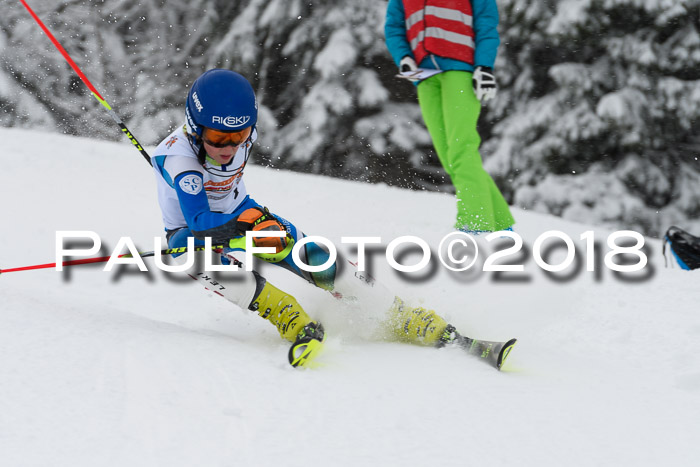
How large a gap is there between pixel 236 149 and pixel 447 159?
184 cm

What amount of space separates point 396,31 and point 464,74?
22.0 inches

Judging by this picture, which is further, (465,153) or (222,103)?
(465,153)

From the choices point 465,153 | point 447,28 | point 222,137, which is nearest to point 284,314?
point 222,137

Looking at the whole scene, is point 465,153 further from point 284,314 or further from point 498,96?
point 498,96

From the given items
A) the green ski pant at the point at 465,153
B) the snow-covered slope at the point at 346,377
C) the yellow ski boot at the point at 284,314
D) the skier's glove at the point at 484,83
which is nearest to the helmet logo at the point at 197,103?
the yellow ski boot at the point at 284,314

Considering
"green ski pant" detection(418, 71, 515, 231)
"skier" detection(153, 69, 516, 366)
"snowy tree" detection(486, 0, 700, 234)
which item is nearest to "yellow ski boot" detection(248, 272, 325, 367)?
"skier" detection(153, 69, 516, 366)

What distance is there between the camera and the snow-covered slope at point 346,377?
181 cm

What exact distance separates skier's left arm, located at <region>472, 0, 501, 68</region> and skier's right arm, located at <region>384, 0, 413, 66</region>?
0.44m

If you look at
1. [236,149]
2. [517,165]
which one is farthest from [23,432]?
[517,165]

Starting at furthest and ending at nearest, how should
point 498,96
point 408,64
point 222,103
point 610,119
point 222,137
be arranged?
point 498,96 → point 610,119 → point 408,64 → point 222,137 → point 222,103

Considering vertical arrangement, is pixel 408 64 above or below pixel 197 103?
above

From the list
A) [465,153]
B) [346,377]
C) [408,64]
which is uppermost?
[408,64]

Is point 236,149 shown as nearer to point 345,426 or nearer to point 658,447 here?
point 345,426

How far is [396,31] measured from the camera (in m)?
4.41
